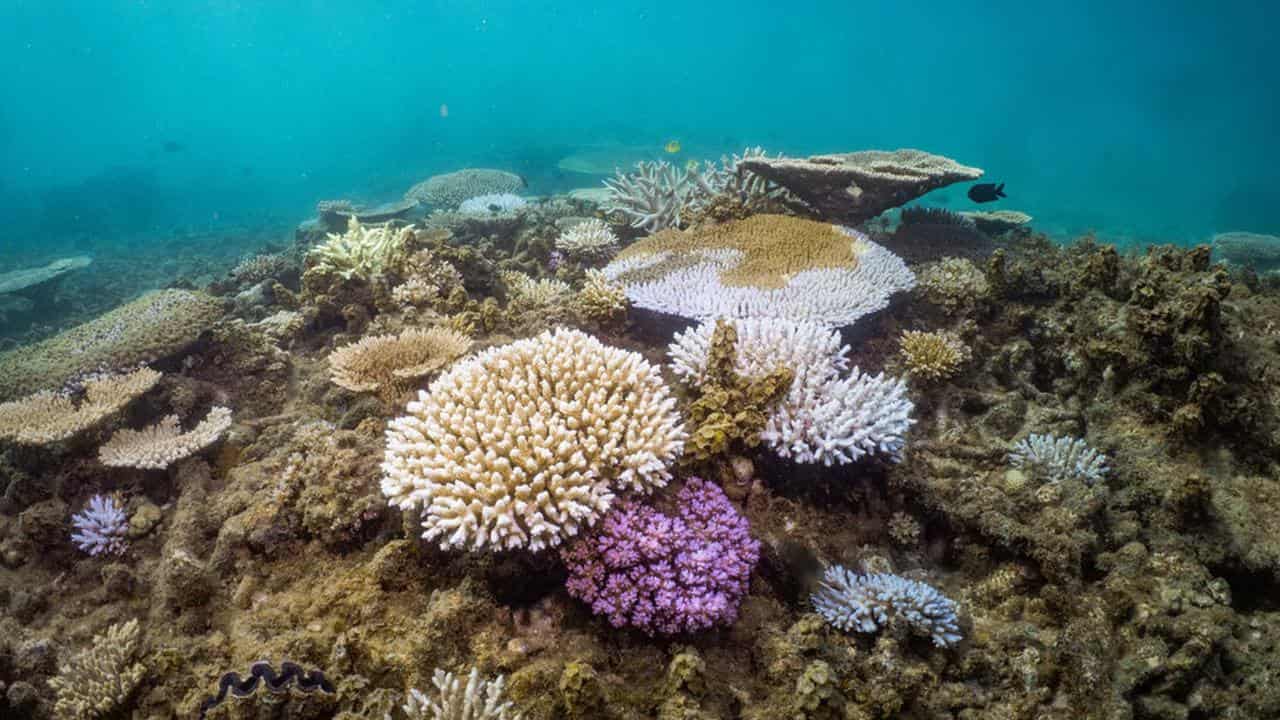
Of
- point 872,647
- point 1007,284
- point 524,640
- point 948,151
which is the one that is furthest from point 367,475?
point 948,151

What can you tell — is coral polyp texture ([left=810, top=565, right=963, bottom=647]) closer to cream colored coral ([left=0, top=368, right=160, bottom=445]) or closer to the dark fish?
cream colored coral ([left=0, top=368, right=160, bottom=445])

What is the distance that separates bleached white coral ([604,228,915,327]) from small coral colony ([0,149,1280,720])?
0.05 metres

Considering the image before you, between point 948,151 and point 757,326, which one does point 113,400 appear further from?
point 948,151

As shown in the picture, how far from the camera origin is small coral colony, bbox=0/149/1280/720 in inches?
120

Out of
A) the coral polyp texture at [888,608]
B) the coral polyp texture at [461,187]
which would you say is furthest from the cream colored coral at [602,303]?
the coral polyp texture at [461,187]

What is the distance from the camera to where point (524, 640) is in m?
3.16

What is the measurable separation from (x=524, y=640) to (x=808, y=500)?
2191 mm

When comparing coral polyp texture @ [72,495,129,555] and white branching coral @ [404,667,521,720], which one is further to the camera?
coral polyp texture @ [72,495,129,555]

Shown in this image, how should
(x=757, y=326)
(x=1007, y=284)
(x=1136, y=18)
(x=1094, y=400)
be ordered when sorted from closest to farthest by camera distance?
(x=757, y=326)
(x=1094, y=400)
(x=1007, y=284)
(x=1136, y=18)

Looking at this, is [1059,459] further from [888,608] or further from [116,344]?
[116,344]

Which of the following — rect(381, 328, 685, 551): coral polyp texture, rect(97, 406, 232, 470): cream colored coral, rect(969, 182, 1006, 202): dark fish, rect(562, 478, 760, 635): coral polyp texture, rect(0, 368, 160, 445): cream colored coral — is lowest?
rect(97, 406, 232, 470): cream colored coral

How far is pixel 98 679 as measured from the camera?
3141mm

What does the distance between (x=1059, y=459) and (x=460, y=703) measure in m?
4.84

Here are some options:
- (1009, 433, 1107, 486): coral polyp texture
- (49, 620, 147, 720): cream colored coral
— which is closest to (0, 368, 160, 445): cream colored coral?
(49, 620, 147, 720): cream colored coral
